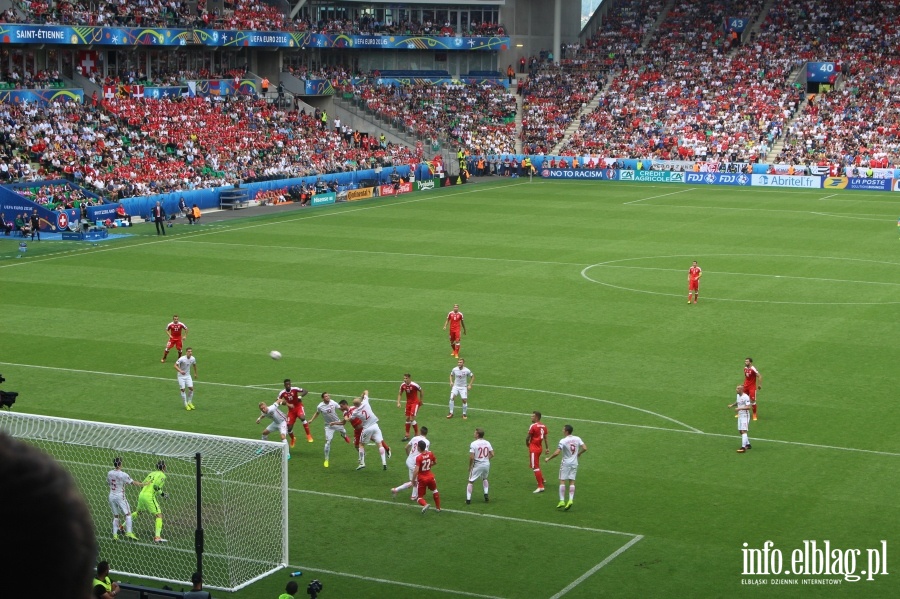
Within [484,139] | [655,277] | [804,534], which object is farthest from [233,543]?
[484,139]

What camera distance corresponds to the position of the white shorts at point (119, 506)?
1829 cm

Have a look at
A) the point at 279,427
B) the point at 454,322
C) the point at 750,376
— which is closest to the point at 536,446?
the point at 279,427

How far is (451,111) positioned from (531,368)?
59.4m

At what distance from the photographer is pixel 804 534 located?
717 inches

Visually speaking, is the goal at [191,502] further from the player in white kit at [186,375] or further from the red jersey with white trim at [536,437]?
the player in white kit at [186,375]

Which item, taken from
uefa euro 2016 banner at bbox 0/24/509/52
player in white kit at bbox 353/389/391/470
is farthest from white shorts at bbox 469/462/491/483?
uefa euro 2016 banner at bbox 0/24/509/52

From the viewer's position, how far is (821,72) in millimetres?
83188

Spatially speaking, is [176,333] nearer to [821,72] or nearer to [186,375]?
[186,375]

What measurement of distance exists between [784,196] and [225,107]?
33110 millimetres

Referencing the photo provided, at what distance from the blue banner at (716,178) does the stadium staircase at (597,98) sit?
10.4 metres

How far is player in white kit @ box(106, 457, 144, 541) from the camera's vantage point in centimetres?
1816

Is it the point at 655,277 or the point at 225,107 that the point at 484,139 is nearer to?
the point at 225,107

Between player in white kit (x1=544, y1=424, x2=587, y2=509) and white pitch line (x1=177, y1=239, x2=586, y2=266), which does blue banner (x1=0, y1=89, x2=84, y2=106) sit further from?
player in white kit (x1=544, y1=424, x2=587, y2=509)

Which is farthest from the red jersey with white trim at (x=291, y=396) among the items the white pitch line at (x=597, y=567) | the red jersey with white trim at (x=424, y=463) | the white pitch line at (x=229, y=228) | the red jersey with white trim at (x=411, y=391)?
the white pitch line at (x=229, y=228)
